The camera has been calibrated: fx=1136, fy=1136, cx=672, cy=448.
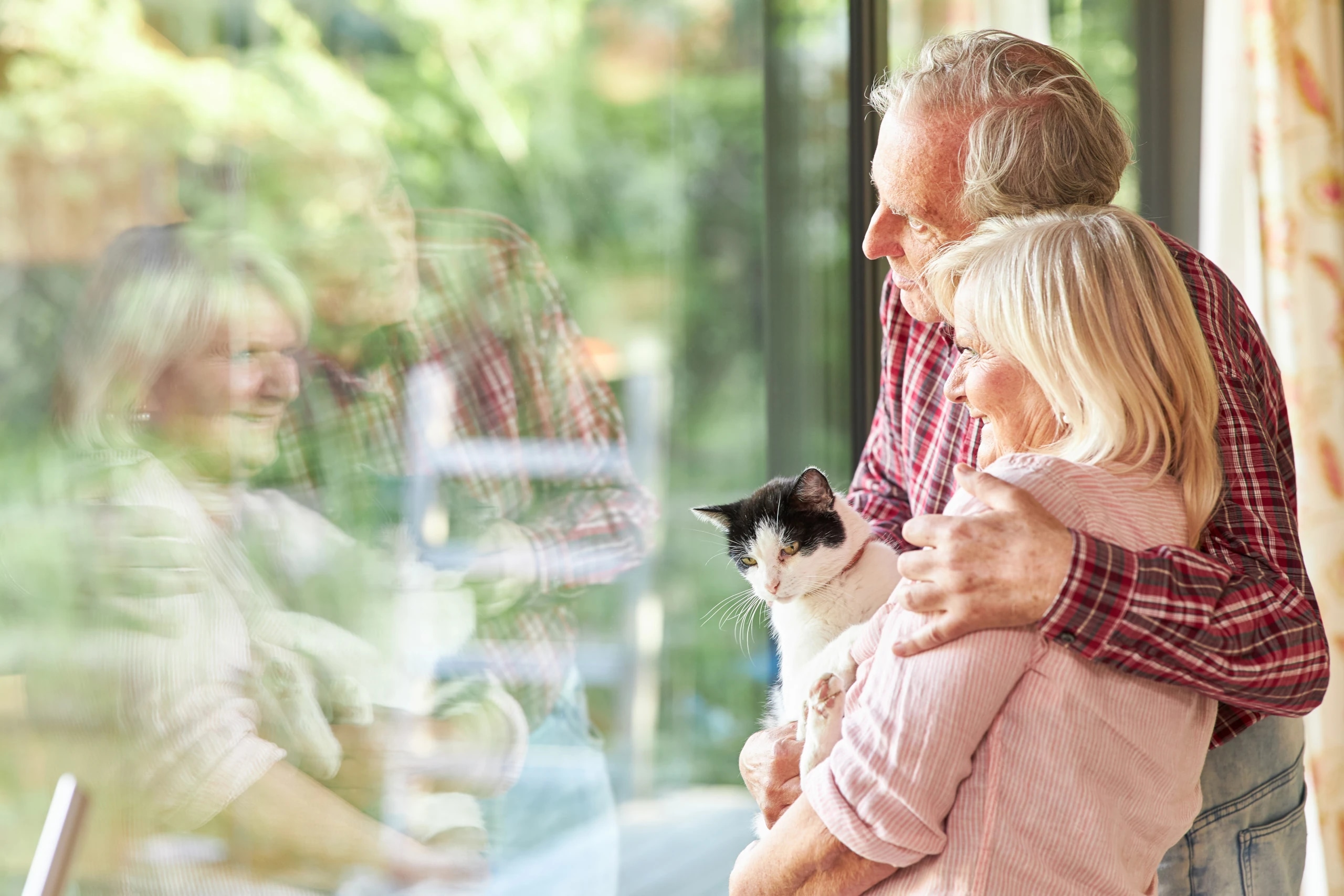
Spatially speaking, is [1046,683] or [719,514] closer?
[1046,683]

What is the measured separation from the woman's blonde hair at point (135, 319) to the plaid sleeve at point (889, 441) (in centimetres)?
82

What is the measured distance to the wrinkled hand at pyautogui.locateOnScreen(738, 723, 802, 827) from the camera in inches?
42.9

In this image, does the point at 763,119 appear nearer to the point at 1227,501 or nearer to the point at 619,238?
the point at 619,238

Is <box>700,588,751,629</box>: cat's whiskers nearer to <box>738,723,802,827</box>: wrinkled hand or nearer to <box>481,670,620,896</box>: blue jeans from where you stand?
<box>481,670,620,896</box>: blue jeans

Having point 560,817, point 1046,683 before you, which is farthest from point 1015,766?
point 560,817

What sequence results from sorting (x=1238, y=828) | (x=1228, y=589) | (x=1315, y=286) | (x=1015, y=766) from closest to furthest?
→ (x=1015, y=766) < (x=1228, y=589) < (x=1238, y=828) < (x=1315, y=286)

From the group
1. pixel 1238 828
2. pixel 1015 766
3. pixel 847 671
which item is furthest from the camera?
pixel 1238 828

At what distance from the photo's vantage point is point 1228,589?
955 mm

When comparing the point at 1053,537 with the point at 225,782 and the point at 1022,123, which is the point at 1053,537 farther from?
the point at 225,782

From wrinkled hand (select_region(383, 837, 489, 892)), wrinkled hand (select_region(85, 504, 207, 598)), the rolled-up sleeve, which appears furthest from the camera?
wrinkled hand (select_region(383, 837, 489, 892))

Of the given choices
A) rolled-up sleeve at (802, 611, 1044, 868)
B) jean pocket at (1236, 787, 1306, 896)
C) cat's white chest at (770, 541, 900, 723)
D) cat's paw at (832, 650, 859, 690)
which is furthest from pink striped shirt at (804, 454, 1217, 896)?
jean pocket at (1236, 787, 1306, 896)

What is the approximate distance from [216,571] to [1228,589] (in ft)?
2.96

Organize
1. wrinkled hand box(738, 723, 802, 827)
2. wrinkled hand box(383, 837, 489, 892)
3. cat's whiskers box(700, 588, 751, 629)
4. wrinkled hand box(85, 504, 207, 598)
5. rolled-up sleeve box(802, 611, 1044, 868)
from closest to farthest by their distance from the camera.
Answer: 1. rolled-up sleeve box(802, 611, 1044, 868)
2. wrinkled hand box(85, 504, 207, 598)
3. wrinkled hand box(738, 723, 802, 827)
4. wrinkled hand box(383, 837, 489, 892)
5. cat's whiskers box(700, 588, 751, 629)

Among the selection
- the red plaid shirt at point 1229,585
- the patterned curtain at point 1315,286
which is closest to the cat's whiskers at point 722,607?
the red plaid shirt at point 1229,585
